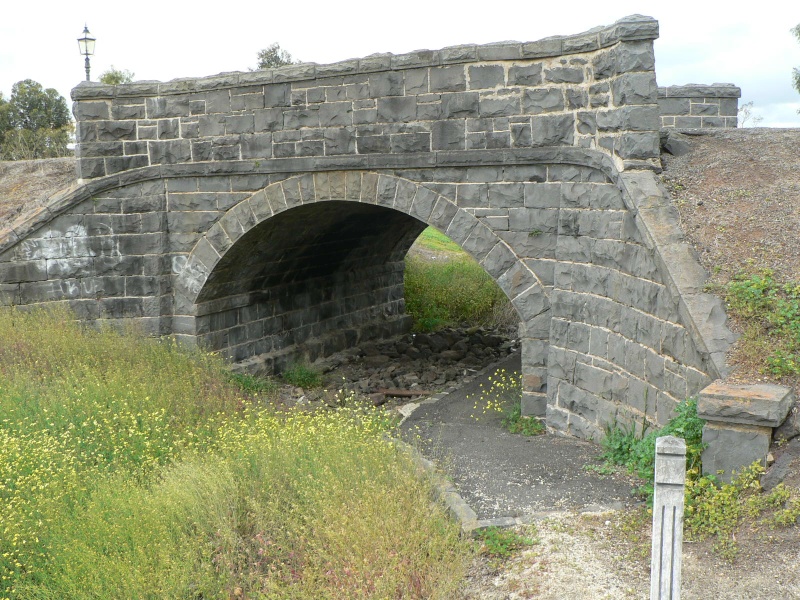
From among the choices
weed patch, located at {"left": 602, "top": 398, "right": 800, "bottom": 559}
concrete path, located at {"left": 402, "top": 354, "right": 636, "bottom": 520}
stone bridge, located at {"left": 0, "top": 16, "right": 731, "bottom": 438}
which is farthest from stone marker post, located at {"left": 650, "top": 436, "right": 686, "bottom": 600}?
stone bridge, located at {"left": 0, "top": 16, "right": 731, "bottom": 438}

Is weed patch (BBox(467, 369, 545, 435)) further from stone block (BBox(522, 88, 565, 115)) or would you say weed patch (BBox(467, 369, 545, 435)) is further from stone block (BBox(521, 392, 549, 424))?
stone block (BBox(522, 88, 565, 115))

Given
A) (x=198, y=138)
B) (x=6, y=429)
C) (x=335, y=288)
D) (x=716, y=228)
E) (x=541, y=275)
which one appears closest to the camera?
(x=716, y=228)

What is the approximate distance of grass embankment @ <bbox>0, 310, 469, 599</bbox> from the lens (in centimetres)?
486

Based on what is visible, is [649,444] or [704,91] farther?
[704,91]

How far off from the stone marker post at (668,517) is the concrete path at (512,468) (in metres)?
2.04

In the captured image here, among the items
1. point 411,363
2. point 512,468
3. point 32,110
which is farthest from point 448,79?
point 32,110

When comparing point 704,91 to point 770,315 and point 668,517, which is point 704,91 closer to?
point 770,315

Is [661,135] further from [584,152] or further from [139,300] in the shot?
[139,300]

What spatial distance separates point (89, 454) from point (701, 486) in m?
5.04

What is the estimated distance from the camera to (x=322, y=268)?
1305cm

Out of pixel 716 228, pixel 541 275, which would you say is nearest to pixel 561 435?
pixel 541 275

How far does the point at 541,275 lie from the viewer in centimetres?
830

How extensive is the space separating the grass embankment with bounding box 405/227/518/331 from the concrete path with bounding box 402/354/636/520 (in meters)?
6.74

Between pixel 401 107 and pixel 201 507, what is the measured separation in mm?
5156
